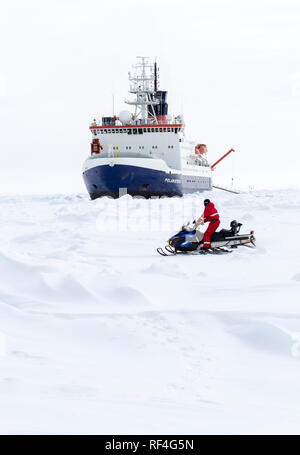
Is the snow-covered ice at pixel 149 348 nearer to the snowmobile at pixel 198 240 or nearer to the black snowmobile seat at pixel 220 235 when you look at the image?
the snowmobile at pixel 198 240

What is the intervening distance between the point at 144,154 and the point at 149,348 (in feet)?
135

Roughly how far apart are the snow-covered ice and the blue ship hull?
3311 centimetres

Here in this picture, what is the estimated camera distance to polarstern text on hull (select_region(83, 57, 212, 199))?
44938mm

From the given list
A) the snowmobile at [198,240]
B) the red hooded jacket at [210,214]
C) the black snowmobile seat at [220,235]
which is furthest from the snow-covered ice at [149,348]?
the black snowmobile seat at [220,235]

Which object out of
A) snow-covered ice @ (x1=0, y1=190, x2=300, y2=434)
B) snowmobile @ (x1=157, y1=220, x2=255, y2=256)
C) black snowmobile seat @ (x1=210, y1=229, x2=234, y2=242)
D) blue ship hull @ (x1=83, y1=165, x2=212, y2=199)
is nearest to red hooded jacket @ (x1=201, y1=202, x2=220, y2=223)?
snowmobile @ (x1=157, y1=220, x2=255, y2=256)

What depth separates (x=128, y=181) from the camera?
1764 inches

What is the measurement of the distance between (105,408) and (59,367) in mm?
1134

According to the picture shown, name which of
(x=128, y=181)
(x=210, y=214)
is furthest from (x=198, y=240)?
(x=128, y=181)

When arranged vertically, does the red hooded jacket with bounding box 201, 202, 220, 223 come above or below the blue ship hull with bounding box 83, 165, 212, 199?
above

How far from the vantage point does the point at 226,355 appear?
5.83 m

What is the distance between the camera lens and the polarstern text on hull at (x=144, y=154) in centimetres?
4494

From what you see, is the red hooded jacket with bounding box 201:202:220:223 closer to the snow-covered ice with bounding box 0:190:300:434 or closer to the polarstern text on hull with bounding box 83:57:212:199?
the snow-covered ice with bounding box 0:190:300:434

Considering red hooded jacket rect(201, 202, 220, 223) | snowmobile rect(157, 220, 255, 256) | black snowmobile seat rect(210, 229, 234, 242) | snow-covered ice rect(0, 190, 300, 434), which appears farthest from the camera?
black snowmobile seat rect(210, 229, 234, 242)

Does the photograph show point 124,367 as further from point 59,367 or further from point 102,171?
point 102,171
